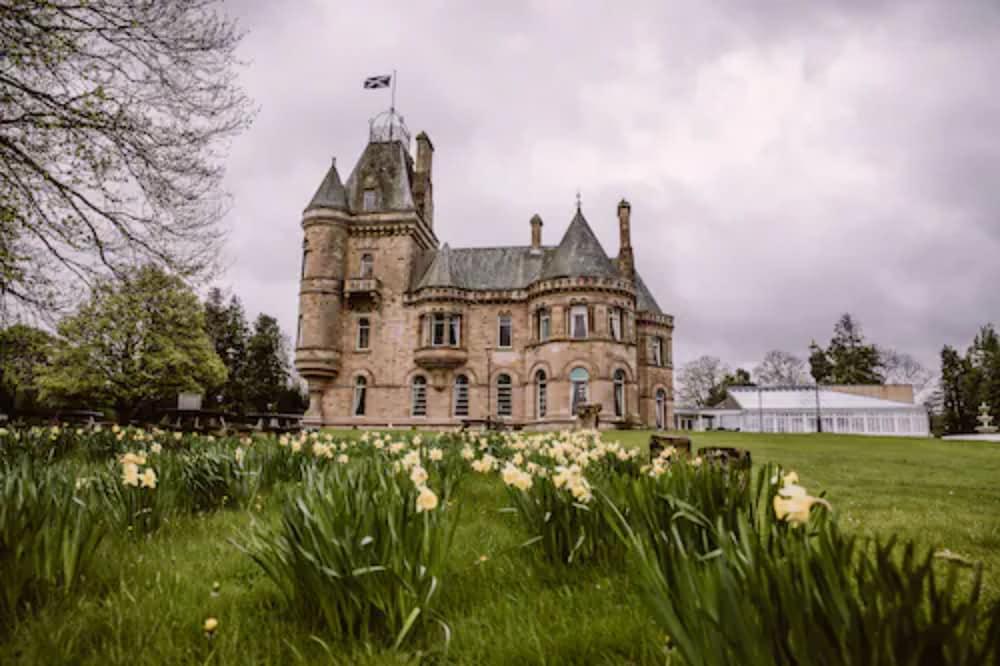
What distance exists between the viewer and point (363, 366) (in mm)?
33375

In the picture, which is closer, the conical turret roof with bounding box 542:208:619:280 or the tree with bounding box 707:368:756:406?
the conical turret roof with bounding box 542:208:619:280

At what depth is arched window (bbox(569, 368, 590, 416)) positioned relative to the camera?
30.3 m

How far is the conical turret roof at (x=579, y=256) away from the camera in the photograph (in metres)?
31.6

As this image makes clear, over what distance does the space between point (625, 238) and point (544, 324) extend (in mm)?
7390

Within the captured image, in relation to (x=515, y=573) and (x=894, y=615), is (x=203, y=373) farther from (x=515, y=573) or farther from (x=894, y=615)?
(x=894, y=615)

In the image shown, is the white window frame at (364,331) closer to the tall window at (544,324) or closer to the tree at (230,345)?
the tall window at (544,324)

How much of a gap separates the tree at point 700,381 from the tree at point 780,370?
460 cm

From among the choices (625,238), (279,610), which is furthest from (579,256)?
(279,610)

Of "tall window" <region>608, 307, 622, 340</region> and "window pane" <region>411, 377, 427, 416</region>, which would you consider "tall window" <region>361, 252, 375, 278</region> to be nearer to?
"window pane" <region>411, 377, 427, 416</region>

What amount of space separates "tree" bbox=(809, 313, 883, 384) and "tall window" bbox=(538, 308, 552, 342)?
4713 cm

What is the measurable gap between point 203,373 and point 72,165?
25.1 metres

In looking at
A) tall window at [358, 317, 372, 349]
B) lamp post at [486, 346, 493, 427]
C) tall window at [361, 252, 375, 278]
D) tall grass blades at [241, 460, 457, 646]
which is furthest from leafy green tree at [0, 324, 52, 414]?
lamp post at [486, 346, 493, 427]

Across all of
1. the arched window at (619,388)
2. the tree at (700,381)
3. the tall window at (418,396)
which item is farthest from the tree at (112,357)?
the tree at (700,381)

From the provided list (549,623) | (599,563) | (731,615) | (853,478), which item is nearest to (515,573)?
(599,563)
